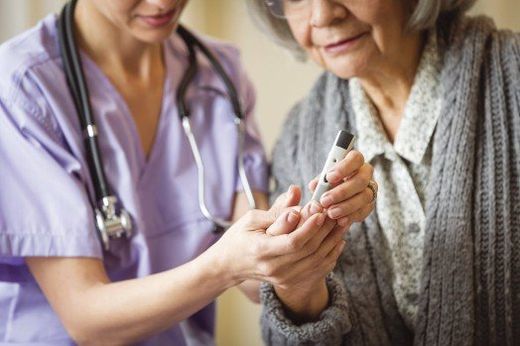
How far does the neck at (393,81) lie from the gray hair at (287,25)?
5cm

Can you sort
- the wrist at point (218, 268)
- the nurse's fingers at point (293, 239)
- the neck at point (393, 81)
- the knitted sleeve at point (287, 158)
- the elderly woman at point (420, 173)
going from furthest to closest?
1. the knitted sleeve at point (287, 158)
2. the neck at point (393, 81)
3. the elderly woman at point (420, 173)
4. the wrist at point (218, 268)
5. the nurse's fingers at point (293, 239)

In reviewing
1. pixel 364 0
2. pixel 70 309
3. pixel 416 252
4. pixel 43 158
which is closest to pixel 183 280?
pixel 70 309

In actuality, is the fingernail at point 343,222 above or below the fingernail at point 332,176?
below

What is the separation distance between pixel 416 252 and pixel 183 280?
1.40 ft

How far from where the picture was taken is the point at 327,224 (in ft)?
3.26

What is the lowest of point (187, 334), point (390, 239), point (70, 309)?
point (187, 334)

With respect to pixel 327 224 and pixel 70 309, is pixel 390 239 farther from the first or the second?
pixel 70 309

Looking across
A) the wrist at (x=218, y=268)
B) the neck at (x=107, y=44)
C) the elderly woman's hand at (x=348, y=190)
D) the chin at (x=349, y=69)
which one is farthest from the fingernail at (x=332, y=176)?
the neck at (x=107, y=44)

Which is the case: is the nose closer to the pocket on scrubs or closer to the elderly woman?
the elderly woman

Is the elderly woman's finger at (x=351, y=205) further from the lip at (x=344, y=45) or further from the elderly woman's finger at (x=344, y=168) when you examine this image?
the lip at (x=344, y=45)

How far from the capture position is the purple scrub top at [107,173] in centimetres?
114

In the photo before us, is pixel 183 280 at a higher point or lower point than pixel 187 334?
higher

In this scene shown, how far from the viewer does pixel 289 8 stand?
127 centimetres

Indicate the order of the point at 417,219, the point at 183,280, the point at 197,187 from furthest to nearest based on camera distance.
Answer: the point at 197,187 < the point at 417,219 < the point at 183,280
